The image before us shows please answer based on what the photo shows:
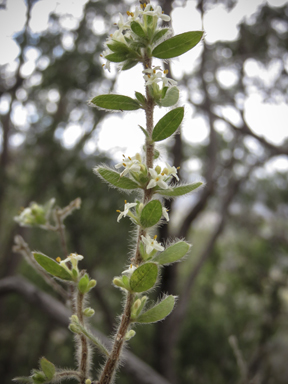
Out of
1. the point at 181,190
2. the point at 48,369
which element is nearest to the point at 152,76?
the point at 181,190

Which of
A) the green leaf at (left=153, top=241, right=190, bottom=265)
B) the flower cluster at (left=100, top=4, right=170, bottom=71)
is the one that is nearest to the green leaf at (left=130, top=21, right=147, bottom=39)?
the flower cluster at (left=100, top=4, right=170, bottom=71)

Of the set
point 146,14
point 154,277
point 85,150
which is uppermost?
point 146,14

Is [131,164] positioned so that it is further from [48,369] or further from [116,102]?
[48,369]

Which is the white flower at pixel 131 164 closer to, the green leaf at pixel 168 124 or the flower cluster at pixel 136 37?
the green leaf at pixel 168 124

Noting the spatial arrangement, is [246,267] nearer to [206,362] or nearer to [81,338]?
[206,362]

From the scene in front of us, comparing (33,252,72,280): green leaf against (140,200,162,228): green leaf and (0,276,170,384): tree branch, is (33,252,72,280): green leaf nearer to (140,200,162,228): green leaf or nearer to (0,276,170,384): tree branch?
(140,200,162,228): green leaf

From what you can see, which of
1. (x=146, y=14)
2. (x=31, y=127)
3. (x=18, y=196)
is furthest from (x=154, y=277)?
(x=18, y=196)
